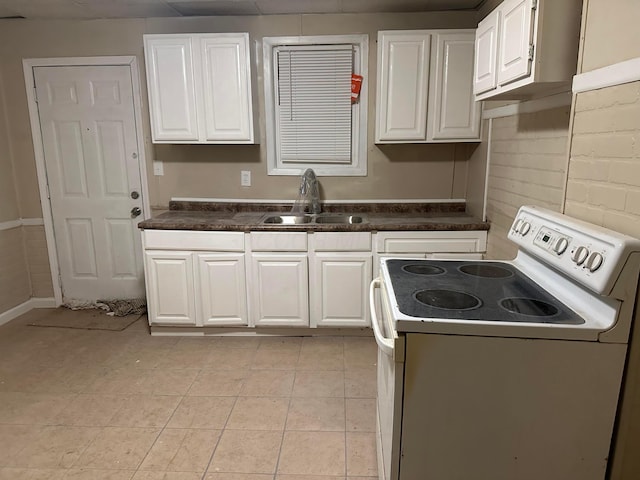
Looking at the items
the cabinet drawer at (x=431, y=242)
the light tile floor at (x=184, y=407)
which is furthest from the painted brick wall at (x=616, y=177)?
the cabinet drawer at (x=431, y=242)

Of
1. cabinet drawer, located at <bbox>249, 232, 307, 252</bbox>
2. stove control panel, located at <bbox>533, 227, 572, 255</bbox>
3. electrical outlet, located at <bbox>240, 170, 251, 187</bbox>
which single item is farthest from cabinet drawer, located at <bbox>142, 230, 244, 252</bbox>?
stove control panel, located at <bbox>533, 227, 572, 255</bbox>

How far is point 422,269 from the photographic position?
174 cm

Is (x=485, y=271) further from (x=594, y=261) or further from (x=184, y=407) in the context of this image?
(x=184, y=407)

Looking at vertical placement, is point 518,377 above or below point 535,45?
below

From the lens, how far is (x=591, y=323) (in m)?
1.18

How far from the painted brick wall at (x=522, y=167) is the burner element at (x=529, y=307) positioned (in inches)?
29.2

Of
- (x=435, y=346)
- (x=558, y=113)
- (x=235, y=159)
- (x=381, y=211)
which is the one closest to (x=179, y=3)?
(x=235, y=159)

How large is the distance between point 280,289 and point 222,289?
16.6 inches

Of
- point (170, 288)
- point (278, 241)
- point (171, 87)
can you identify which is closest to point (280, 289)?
point (278, 241)

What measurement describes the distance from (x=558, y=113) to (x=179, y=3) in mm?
2537

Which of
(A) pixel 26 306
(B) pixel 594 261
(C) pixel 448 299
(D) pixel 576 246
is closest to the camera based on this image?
(B) pixel 594 261

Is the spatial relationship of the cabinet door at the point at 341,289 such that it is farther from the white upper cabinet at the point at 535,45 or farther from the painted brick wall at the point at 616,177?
the painted brick wall at the point at 616,177

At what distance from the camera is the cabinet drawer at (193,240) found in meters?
3.03

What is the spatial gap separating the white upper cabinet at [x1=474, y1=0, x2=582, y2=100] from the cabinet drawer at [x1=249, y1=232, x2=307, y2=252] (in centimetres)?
154
